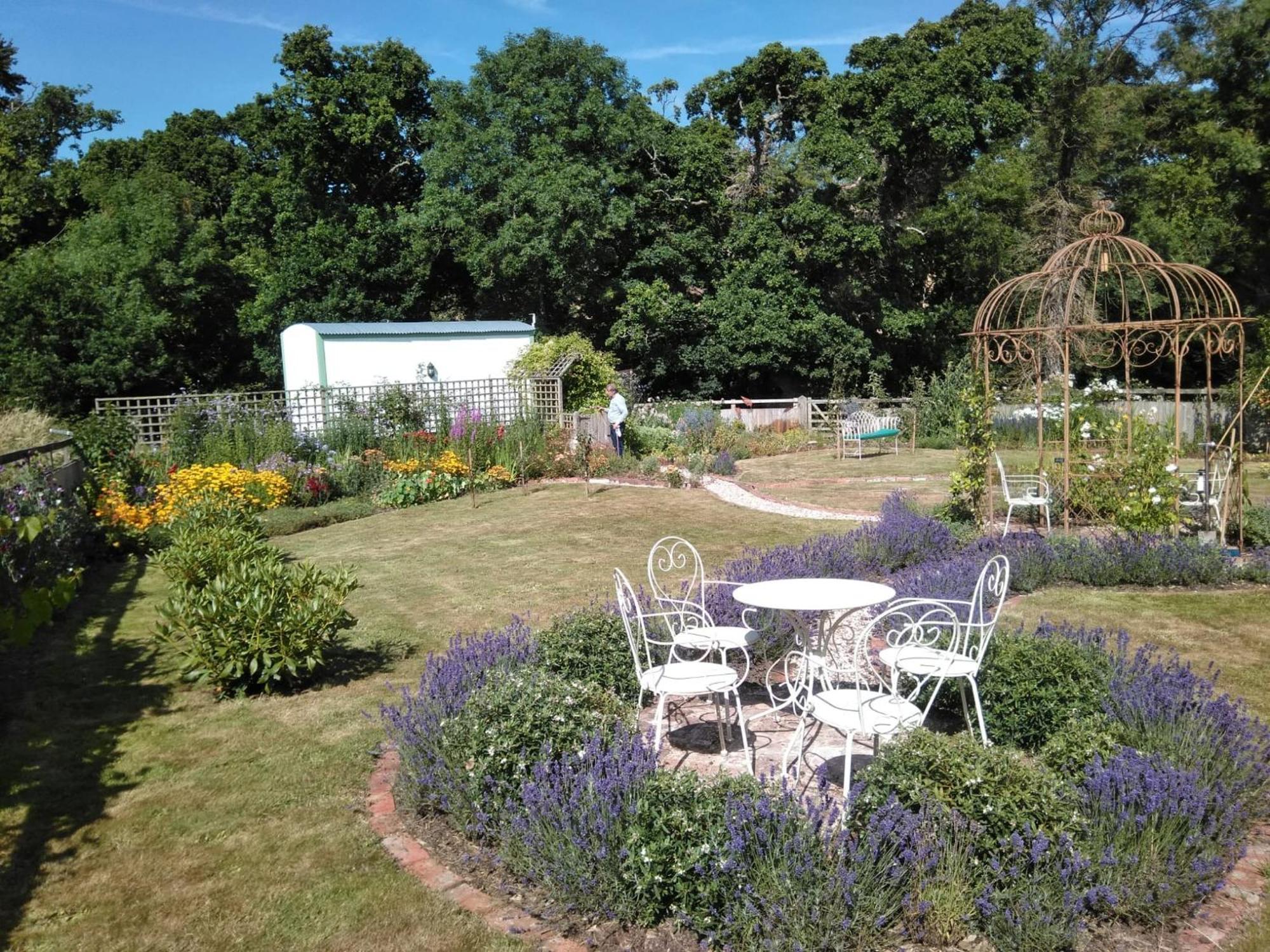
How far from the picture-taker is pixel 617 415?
14.9 m

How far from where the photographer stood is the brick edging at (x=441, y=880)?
2.96 metres

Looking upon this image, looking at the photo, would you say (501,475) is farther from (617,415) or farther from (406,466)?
(617,415)

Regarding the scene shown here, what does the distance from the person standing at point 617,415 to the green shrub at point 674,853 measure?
39.3 ft

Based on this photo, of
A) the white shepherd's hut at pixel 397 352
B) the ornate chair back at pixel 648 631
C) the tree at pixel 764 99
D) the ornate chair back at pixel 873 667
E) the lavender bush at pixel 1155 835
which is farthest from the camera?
the tree at pixel 764 99

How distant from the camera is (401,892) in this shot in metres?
3.21

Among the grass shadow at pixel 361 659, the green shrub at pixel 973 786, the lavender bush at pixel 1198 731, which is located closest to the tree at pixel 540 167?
the grass shadow at pixel 361 659

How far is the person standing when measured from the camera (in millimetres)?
14922

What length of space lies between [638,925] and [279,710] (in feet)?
9.63

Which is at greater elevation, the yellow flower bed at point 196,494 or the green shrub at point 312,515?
the yellow flower bed at point 196,494

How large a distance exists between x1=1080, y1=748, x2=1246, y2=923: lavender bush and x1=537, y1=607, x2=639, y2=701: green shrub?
223 centimetres

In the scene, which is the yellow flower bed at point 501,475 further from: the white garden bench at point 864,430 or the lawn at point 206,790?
the white garden bench at point 864,430

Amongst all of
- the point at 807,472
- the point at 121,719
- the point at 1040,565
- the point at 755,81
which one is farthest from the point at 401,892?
the point at 755,81

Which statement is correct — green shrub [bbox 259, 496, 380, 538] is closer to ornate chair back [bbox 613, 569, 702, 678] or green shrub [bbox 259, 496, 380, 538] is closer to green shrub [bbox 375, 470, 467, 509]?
green shrub [bbox 375, 470, 467, 509]

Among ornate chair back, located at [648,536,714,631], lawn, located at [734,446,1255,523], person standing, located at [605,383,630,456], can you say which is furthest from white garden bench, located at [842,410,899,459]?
ornate chair back, located at [648,536,714,631]
